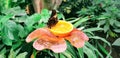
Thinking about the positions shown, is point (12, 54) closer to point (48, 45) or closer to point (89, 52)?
point (48, 45)

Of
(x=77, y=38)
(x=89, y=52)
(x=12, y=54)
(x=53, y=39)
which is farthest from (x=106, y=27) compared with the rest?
(x=12, y=54)

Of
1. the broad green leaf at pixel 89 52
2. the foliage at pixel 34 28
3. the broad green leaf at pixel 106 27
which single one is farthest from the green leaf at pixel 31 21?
the broad green leaf at pixel 106 27

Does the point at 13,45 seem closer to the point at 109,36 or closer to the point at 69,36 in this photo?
the point at 69,36

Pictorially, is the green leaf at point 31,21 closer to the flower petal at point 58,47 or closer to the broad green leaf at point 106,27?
the flower petal at point 58,47

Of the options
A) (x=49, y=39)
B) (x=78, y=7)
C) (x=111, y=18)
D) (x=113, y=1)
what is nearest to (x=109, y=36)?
(x=111, y=18)

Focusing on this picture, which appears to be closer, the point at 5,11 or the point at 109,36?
the point at 5,11

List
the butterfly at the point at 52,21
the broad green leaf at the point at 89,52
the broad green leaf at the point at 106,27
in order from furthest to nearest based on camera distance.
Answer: the broad green leaf at the point at 106,27 → the broad green leaf at the point at 89,52 → the butterfly at the point at 52,21
